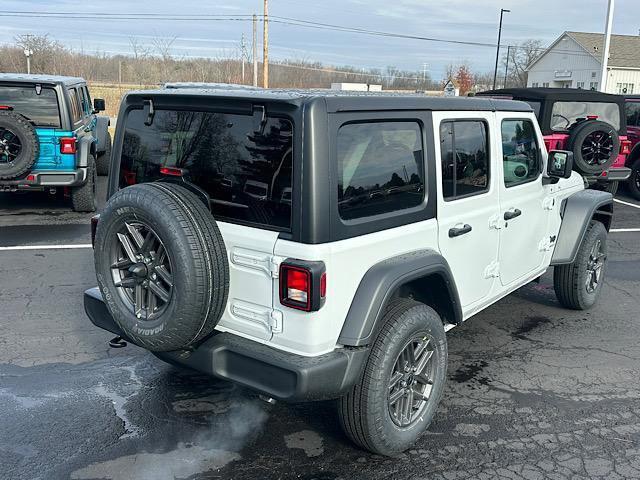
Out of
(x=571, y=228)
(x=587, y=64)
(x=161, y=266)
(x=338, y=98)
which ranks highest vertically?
(x=587, y=64)

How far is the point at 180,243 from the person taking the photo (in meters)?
2.81

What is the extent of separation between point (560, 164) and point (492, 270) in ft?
3.67

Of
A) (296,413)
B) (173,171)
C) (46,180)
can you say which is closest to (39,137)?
(46,180)

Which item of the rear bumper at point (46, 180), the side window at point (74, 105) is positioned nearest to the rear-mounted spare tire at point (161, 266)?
the rear bumper at point (46, 180)

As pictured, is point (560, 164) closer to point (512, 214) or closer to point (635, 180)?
point (512, 214)

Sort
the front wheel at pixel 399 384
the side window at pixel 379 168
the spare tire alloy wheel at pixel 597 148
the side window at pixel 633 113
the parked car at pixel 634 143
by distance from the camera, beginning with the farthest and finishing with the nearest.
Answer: the side window at pixel 633 113
the parked car at pixel 634 143
the spare tire alloy wheel at pixel 597 148
the front wheel at pixel 399 384
the side window at pixel 379 168

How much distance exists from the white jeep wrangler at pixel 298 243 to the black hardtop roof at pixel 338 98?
0.01 meters

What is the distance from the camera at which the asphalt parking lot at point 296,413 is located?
3.24 m

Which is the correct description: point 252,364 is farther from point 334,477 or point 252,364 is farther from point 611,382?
point 611,382

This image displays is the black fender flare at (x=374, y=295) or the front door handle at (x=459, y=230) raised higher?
the front door handle at (x=459, y=230)

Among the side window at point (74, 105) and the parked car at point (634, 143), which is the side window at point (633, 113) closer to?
the parked car at point (634, 143)

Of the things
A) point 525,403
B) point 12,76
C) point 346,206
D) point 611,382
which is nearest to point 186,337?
point 346,206

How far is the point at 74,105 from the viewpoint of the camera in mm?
8898

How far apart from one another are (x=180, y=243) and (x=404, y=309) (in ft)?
3.96
